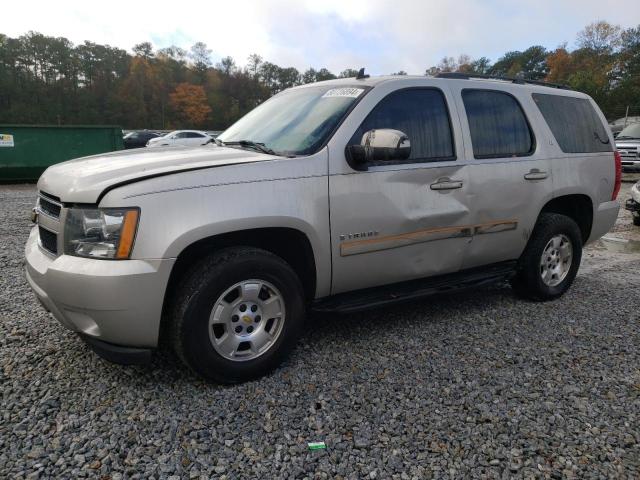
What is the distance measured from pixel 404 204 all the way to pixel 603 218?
2546 millimetres

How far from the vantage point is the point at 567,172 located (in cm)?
421

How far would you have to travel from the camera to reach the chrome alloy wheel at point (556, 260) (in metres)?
4.33

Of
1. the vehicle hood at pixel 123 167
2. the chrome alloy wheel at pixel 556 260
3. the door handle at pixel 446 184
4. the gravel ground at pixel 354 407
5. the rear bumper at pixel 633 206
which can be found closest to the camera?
the gravel ground at pixel 354 407

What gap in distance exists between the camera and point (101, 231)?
2.44 m

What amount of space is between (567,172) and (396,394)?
270 centimetres

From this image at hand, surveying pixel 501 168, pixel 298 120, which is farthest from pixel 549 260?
pixel 298 120

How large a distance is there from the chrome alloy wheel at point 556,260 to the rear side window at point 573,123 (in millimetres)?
820

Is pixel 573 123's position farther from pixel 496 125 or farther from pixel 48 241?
pixel 48 241

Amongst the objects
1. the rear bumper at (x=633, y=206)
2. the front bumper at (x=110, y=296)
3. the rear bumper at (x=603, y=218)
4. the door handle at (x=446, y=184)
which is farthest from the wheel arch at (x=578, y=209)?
the rear bumper at (x=633, y=206)

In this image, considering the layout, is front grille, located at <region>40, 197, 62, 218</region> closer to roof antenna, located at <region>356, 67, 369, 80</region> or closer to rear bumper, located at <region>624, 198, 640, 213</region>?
Answer: roof antenna, located at <region>356, 67, 369, 80</region>

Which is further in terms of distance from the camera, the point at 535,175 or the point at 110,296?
the point at 535,175

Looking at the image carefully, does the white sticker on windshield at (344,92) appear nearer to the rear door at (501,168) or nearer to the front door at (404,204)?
the front door at (404,204)

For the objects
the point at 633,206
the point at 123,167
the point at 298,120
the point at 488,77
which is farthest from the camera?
the point at 633,206

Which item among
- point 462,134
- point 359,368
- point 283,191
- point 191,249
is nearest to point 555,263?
point 462,134
